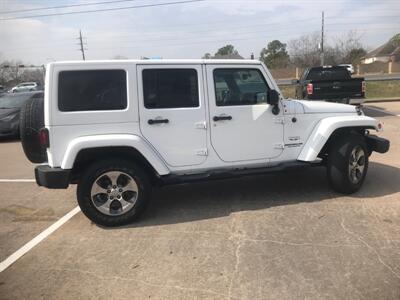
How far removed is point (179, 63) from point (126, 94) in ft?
2.46

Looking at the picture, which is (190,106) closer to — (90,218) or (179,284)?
(90,218)

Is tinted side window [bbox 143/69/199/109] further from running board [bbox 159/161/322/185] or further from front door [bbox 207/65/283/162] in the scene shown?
running board [bbox 159/161/322/185]

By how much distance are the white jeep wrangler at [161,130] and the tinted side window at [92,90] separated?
1 cm

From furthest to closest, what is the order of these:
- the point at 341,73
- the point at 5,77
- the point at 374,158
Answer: the point at 5,77 → the point at 341,73 → the point at 374,158

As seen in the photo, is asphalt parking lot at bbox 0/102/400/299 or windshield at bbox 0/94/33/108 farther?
windshield at bbox 0/94/33/108

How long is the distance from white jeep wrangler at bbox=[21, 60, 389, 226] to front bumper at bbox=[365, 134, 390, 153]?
1.48 feet

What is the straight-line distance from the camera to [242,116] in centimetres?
560

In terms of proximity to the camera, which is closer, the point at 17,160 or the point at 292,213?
the point at 292,213

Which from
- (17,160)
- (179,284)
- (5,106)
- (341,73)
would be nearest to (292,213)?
(179,284)

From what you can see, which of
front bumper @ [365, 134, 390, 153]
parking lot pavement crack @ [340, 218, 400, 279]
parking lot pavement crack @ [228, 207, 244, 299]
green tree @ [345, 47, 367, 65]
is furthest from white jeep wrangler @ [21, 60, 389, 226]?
green tree @ [345, 47, 367, 65]

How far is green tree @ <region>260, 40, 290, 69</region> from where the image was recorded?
6569 cm

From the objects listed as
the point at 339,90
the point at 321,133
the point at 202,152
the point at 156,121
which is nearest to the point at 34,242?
the point at 156,121

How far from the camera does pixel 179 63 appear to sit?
17.6ft

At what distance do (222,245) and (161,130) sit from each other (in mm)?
1565
